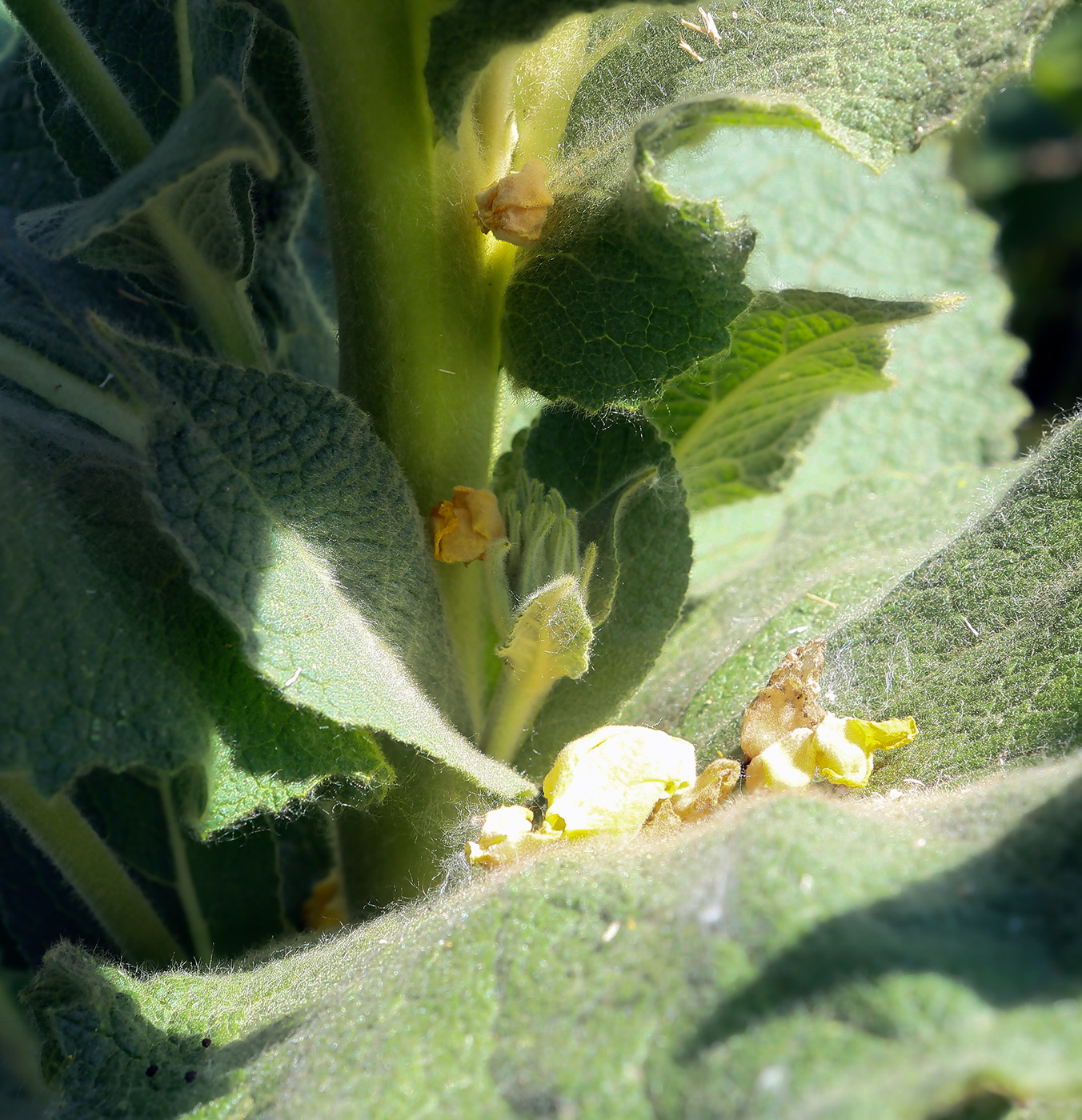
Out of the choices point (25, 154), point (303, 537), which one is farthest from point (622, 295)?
point (25, 154)

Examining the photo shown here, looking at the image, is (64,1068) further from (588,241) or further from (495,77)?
(495,77)

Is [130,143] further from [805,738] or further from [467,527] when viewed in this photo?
[805,738]

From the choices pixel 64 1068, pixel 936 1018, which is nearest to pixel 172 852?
pixel 64 1068

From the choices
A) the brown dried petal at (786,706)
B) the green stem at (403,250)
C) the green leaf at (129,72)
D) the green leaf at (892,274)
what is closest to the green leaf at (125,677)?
the green stem at (403,250)

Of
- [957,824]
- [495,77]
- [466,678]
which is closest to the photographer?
[957,824]

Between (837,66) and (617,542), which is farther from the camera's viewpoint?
(617,542)

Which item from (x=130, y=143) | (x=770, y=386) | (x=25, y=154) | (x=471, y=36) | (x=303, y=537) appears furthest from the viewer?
(x=25, y=154)
